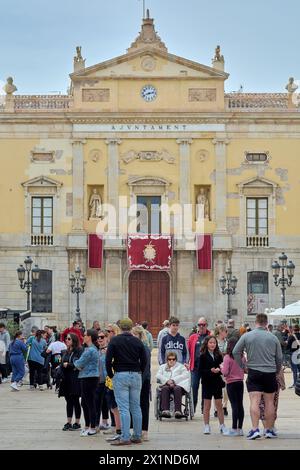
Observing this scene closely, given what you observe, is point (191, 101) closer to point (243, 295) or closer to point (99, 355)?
point (243, 295)

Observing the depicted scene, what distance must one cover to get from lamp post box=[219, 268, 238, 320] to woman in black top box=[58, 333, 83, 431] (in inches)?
1177

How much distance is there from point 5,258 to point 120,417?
36.6 m

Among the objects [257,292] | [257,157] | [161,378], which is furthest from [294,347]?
[257,157]

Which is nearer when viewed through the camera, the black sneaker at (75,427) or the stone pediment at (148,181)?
the black sneaker at (75,427)

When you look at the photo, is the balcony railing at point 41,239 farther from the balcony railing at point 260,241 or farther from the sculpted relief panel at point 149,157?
the balcony railing at point 260,241

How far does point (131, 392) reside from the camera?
17.2 metres

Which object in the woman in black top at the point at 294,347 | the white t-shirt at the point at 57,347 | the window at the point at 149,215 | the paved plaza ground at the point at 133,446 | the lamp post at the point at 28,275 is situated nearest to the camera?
the paved plaza ground at the point at 133,446

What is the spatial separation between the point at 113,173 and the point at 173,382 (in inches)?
1266

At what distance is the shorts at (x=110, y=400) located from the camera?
1864cm

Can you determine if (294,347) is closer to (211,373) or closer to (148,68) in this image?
(211,373)

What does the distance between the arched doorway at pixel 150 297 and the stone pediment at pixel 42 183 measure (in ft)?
Answer: 17.0

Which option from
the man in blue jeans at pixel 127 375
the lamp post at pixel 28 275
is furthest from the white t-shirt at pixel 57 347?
the lamp post at pixel 28 275

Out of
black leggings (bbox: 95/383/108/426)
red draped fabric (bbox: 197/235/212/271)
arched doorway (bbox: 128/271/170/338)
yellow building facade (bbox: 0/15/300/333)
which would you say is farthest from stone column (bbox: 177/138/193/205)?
black leggings (bbox: 95/383/108/426)

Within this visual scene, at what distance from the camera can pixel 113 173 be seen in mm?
53312
